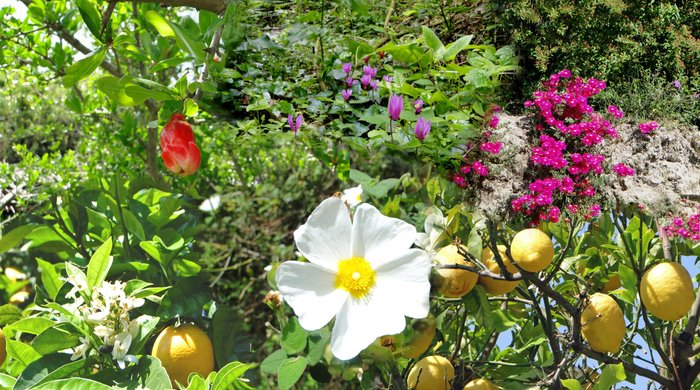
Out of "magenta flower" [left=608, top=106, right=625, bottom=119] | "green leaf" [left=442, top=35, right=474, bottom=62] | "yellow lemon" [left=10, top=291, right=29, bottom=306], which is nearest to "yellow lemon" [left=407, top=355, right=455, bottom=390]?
"yellow lemon" [left=10, top=291, right=29, bottom=306]

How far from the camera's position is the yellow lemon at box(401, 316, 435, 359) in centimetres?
62

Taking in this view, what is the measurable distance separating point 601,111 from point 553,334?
1.13m

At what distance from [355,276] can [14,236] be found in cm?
51

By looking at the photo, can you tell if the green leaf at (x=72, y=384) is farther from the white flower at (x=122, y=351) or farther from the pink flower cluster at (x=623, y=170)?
the pink flower cluster at (x=623, y=170)

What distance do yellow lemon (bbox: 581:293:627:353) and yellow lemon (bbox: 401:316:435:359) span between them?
0.22 metres

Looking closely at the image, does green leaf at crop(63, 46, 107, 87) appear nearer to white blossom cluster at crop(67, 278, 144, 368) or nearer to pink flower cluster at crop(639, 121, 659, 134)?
white blossom cluster at crop(67, 278, 144, 368)

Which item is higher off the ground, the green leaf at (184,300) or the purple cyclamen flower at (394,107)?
the purple cyclamen flower at (394,107)

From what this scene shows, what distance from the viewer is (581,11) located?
1.85 meters

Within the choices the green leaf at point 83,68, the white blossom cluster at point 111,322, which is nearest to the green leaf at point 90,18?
the green leaf at point 83,68

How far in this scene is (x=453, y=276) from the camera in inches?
23.9

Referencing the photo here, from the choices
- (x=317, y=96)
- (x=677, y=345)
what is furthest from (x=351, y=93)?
(x=677, y=345)

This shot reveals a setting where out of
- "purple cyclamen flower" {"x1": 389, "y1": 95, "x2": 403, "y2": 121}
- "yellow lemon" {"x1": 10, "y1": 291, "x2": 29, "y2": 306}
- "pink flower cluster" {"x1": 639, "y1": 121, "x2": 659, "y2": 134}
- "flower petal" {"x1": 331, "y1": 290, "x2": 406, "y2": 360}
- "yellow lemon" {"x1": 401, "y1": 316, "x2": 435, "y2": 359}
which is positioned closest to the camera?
"flower petal" {"x1": 331, "y1": 290, "x2": 406, "y2": 360}

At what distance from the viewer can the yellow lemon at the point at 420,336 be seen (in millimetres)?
624

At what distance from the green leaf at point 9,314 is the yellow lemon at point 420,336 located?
0.43m
